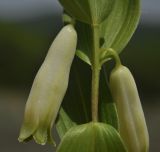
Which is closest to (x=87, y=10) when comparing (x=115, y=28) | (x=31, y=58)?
(x=115, y=28)

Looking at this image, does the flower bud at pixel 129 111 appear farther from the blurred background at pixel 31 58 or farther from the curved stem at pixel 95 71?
the blurred background at pixel 31 58

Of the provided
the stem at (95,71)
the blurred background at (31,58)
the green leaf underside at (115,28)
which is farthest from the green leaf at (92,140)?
the blurred background at (31,58)

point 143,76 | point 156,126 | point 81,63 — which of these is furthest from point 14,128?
point 81,63

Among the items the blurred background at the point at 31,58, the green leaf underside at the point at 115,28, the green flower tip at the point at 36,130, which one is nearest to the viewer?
the green flower tip at the point at 36,130

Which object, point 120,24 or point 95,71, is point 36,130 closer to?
point 95,71

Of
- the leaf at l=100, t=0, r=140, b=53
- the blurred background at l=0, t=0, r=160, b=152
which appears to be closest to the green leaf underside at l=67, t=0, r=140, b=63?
the leaf at l=100, t=0, r=140, b=53

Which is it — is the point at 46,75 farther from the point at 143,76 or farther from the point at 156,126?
the point at 143,76
